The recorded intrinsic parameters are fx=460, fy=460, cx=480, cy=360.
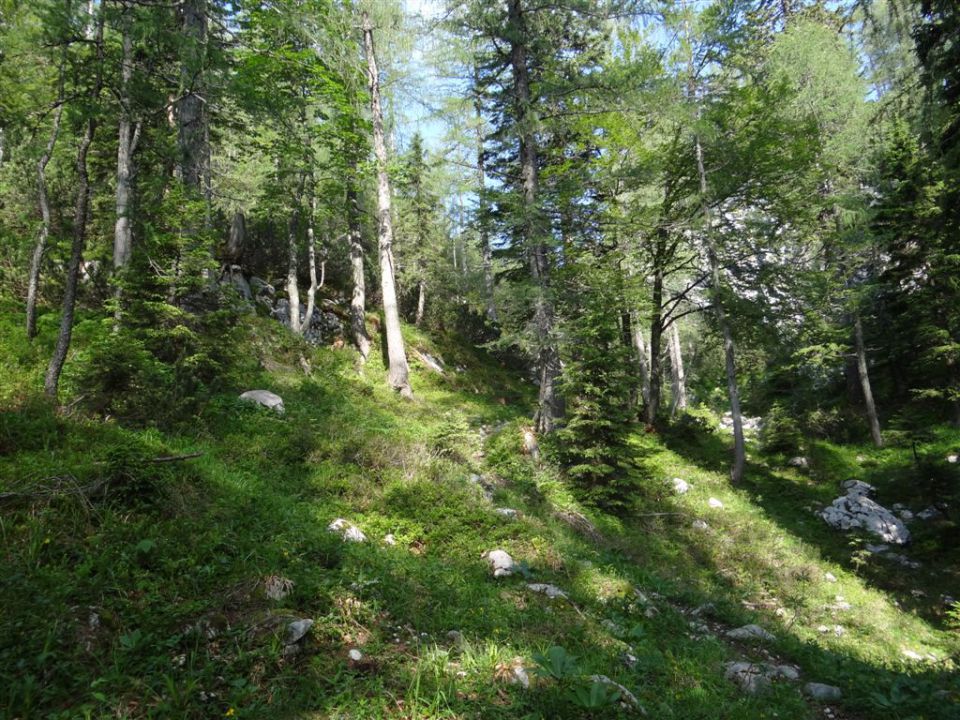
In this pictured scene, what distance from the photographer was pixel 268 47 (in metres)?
11.1

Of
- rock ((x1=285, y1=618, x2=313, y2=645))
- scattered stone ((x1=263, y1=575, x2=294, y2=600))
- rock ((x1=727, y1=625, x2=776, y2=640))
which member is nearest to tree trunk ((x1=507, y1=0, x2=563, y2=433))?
rock ((x1=727, y1=625, x2=776, y2=640))

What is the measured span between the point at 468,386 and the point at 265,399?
1010cm

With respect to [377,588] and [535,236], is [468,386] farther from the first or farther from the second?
[377,588]

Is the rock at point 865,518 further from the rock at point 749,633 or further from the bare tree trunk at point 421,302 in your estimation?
the bare tree trunk at point 421,302

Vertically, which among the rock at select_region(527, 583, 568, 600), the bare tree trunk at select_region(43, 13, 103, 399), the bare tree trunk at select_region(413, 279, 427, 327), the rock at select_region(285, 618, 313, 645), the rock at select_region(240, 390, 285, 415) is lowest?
the rock at select_region(527, 583, 568, 600)

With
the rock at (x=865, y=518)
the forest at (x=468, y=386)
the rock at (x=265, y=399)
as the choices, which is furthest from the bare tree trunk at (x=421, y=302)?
the rock at (x=865, y=518)

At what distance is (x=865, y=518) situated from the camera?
12.3 m

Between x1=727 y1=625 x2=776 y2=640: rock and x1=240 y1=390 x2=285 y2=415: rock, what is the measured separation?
26.7 ft

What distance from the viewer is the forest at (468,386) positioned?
375cm

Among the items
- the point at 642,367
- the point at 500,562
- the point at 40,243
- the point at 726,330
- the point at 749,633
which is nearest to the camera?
the point at 500,562

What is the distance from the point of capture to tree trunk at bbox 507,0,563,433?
12039 millimetres

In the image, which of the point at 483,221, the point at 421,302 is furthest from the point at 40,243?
the point at 421,302

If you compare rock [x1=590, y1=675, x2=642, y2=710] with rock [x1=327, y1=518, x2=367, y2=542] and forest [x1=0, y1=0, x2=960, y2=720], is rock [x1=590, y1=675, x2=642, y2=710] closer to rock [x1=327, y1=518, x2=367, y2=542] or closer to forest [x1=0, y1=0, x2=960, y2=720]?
forest [x1=0, y1=0, x2=960, y2=720]

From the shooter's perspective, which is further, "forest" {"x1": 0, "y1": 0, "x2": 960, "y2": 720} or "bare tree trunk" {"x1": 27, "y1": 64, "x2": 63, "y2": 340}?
"bare tree trunk" {"x1": 27, "y1": 64, "x2": 63, "y2": 340}
